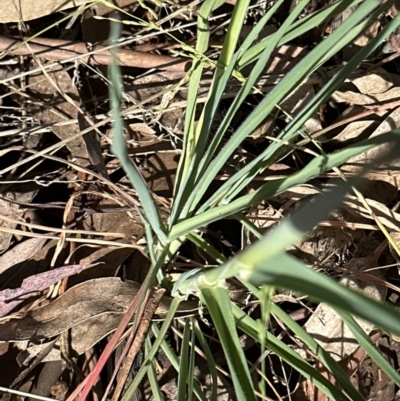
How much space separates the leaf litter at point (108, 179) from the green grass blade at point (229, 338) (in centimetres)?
31

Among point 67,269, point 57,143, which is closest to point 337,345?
point 67,269

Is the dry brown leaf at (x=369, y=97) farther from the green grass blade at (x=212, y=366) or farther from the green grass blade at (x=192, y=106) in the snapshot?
the green grass blade at (x=212, y=366)

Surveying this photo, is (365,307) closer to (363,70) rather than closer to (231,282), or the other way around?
(231,282)

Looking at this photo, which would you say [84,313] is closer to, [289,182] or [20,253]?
[20,253]

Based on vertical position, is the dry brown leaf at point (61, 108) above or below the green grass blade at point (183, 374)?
above

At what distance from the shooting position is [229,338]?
60cm

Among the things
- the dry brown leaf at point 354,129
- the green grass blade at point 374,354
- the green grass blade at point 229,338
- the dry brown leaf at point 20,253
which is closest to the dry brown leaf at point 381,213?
the dry brown leaf at point 354,129

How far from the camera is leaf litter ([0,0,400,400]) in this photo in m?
0.96

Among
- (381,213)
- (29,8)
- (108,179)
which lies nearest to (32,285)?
(108,179)

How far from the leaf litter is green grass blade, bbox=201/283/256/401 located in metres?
0.31

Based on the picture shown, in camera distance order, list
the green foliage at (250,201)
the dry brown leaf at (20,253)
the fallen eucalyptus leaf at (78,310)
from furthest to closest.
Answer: the dry brown leaf at (20,253)
the fallen eucalyptus leaf at (78,310)
the green foliage at (250,201)

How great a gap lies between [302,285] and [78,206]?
2.26ft

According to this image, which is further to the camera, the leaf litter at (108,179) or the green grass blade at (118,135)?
the leaf litter at (108,179)

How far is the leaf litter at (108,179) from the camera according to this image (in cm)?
96
